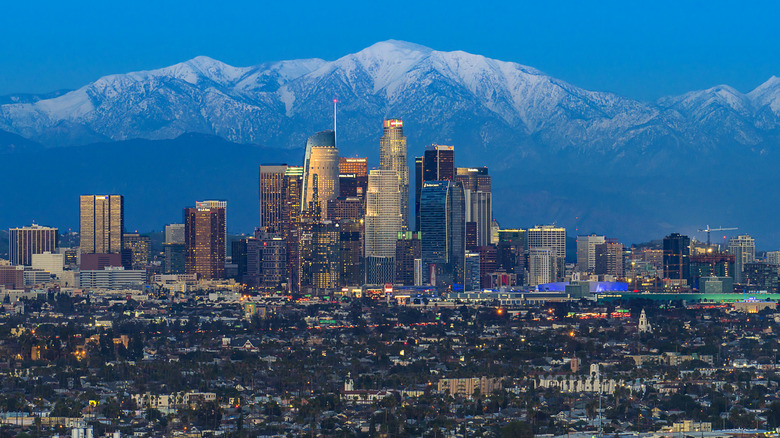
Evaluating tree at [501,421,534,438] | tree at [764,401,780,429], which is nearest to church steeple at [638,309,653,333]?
tree at [764,401,780,429]

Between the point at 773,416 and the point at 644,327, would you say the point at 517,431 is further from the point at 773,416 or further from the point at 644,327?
the point at 644,327

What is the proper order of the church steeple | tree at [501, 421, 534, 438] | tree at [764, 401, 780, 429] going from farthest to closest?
the church steeple, tree at [764, 401, 780, 429], tree at [501, 421, 534, 438]

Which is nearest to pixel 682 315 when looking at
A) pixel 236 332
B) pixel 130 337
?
pixel 236 332

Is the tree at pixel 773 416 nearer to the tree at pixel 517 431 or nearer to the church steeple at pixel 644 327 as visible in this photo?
the tree at pixel 517 431

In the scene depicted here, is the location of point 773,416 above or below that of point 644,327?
below

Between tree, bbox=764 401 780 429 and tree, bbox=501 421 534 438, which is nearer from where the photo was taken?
tree, bbox=501 421 534 438

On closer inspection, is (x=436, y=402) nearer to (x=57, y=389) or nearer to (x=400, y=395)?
(x=400, y=395)

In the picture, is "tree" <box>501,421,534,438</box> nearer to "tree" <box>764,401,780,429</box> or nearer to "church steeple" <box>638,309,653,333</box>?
"tree" <box>764,401,780,429</box>

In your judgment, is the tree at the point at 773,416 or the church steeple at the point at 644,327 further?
the church steeple at the point at 644,327

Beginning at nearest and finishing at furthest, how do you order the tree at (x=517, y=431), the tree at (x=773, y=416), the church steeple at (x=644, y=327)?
1. the tree at (x=517, y=431)
2. the tree at (x=773, y=416)
3. the church steeple at (x=644, y=327)

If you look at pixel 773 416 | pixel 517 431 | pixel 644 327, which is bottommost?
pixel 517 431

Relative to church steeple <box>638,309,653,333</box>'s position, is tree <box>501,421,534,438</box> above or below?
below

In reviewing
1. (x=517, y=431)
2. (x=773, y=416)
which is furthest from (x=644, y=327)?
(x=517, y=431)

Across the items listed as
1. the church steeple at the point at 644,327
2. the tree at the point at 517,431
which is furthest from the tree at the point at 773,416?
the church steeple at the point at 644,327
